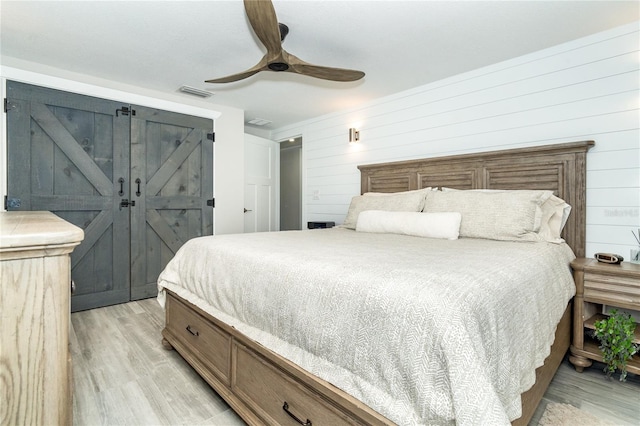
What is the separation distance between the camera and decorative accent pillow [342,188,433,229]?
2.93m

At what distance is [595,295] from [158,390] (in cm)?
285

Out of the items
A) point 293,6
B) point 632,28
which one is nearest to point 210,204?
point 293,6

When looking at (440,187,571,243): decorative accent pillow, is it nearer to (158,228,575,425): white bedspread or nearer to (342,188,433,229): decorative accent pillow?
(158,228,575,425): white bedspread

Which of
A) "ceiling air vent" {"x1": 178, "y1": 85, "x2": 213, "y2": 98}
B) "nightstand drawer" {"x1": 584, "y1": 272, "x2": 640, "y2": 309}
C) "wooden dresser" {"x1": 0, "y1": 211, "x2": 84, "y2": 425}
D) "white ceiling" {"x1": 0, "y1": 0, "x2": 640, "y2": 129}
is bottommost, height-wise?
"nightstand drawer" {"x1": 584, "y1": 272, "x2": 640, "y2": 309}

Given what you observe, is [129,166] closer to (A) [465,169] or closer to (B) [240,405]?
(B) [240,405]

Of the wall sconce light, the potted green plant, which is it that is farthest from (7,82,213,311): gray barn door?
the potted green plant

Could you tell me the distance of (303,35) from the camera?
2500 millimetres

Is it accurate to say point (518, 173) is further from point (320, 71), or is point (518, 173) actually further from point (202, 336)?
point (202, 336)

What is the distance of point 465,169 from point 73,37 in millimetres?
3650

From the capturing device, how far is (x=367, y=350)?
1038 millimetres

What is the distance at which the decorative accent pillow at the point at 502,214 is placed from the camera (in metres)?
2.24

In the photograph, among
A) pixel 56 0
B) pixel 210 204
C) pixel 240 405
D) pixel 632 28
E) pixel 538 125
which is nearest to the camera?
pixel 240 405

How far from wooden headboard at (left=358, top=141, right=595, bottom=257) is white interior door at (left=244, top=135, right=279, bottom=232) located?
7.76 feet

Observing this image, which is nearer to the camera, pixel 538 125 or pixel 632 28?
pixel 632 28
